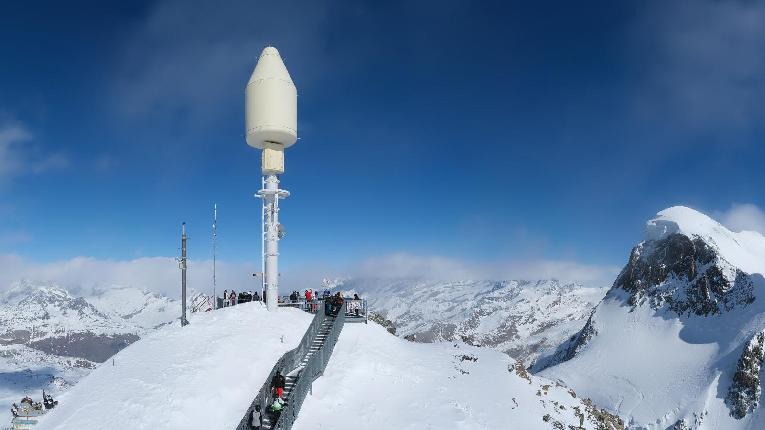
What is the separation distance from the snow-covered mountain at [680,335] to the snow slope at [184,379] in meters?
106

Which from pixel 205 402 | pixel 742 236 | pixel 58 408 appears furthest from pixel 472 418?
pixel 742 236

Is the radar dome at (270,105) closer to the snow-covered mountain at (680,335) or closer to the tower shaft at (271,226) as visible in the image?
the tower shaft at (271,226)

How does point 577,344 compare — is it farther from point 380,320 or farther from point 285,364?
point 285,364

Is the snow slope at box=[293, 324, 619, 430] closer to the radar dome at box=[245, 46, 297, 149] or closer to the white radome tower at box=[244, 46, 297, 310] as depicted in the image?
the white radome tower at box=[244, 46, 297, 310]

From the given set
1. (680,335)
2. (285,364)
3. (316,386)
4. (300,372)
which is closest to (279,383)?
(300,372)

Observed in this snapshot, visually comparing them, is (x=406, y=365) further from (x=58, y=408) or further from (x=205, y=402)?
(x=58, y=408)

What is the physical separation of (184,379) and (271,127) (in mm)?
17122

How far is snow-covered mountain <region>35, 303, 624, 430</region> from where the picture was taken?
21594 millimetres

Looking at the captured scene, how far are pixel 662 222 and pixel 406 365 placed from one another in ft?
607

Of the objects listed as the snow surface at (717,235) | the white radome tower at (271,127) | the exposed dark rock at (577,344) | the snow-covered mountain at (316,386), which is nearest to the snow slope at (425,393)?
the snow-covered mountain at (316,386)

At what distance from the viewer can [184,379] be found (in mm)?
22922

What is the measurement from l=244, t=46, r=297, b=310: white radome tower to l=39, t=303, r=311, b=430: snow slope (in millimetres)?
6141

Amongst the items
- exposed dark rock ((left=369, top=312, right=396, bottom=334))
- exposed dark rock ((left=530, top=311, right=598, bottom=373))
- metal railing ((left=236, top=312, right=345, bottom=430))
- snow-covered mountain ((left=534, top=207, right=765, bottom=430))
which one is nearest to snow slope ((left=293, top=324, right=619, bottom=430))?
metal railing ((left=236, top=312, right=345, bottom=430))

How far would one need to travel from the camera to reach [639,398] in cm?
11656
